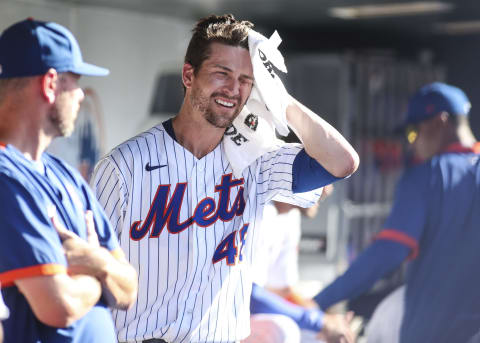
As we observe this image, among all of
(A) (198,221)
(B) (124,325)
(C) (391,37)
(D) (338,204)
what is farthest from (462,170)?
(C) (391,37)

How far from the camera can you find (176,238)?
7.89 feet

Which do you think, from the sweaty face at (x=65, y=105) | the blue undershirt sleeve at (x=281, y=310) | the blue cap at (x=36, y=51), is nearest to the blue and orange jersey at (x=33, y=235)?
the sweaty face at (x=65, y=105)

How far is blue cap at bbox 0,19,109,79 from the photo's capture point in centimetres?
195

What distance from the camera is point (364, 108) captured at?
7.31 metres

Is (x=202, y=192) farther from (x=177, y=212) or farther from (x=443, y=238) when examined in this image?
(x=443, y=238)

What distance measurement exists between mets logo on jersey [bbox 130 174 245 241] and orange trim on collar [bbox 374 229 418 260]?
1.12 meters

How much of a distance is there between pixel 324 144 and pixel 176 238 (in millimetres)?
554

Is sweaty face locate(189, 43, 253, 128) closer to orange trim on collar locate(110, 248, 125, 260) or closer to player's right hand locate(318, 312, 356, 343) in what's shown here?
orange trim on collar locate(110, 248, 125, 260)

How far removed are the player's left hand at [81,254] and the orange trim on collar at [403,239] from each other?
5.71 feet

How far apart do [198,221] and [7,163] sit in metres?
0.75

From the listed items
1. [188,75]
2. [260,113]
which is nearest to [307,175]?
[260,113]

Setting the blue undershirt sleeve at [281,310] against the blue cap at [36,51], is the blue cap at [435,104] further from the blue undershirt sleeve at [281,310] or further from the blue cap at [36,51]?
the blue cap at [36,51]

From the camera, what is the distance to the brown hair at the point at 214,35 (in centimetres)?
249

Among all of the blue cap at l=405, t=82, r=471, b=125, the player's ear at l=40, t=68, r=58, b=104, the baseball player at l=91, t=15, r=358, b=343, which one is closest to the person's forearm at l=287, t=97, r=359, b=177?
the baseball player at l=91, t=15, r=358, b=343
